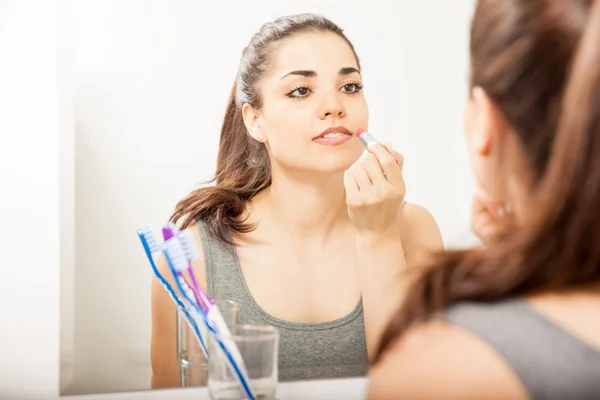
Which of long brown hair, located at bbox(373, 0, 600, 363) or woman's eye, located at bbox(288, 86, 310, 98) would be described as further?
woman's eye, located at bbox(288, 86, 310, 98)

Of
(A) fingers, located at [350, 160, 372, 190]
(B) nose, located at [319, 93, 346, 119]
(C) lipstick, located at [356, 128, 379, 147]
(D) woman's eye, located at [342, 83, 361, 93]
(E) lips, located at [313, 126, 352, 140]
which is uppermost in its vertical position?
(D) woman's eye, located at [342, 83, 361, 93]

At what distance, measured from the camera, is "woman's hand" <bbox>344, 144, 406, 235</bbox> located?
1.08m

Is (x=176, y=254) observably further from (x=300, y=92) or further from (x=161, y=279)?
(x=300, y=92)

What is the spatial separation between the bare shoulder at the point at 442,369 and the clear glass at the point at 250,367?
352 mm

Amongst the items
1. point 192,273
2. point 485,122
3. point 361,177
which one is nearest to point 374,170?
point 361,177

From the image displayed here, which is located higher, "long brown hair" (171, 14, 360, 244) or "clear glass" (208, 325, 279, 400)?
"long brown hair" (171, 14, 360, 244)

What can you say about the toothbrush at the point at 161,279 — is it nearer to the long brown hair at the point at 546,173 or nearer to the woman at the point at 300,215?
the woman at the point at 300,215

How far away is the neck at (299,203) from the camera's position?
1150 mm

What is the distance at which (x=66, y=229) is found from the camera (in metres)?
1.06

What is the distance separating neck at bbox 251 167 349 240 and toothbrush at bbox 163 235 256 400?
236 millimetres

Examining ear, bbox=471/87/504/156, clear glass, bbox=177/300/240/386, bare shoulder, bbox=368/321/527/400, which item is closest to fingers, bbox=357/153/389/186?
clear glass, bbox=177/300/240/386

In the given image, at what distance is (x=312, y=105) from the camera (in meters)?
1.11

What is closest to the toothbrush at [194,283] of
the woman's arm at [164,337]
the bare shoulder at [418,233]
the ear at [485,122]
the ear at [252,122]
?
the woman's arm at [164,337]

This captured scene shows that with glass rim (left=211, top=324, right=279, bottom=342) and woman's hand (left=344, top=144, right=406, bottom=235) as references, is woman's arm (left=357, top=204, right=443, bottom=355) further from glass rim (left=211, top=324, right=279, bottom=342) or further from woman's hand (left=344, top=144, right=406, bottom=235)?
glass rim (left=211, top=324, right=279, bottom=342)
